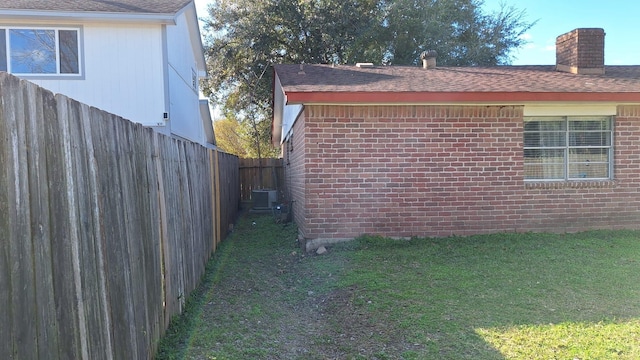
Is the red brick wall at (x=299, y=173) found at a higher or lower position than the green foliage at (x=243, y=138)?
lower

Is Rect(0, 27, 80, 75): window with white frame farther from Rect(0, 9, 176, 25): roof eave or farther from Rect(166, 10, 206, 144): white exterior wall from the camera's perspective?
Rect(166, 10, 206, 144): white exterior wall

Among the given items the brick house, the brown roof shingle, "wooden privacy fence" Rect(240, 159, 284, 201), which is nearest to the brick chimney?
the brown roof shingle

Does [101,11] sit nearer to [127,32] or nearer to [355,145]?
[127,32]

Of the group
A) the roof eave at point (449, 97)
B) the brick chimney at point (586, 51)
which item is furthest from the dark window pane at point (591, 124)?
the brick chimney at point (586, 51)

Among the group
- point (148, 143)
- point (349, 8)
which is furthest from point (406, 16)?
point (148, 143)

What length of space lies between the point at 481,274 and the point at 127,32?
10134mm

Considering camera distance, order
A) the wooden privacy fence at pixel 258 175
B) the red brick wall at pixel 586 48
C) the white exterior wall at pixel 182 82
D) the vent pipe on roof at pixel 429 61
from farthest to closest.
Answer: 1. the wooden privacy fence at pixel 258 175
2. the white exterior wall at pixel 182 82
3. the vent pipe on roof at pixel 429 61
4. the red brick wall at pixel 586 48

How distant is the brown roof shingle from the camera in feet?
26.2

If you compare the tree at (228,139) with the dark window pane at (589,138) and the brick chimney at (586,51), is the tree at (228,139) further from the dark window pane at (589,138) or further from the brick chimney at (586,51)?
the dark window pane at (589,138)

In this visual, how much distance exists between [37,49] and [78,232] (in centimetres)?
1084

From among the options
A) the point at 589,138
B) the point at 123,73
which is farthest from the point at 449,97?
the point at 123,73

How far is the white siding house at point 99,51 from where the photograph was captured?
10.9m

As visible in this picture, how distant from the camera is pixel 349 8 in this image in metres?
22.6

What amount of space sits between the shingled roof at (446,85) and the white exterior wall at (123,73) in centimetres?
359
